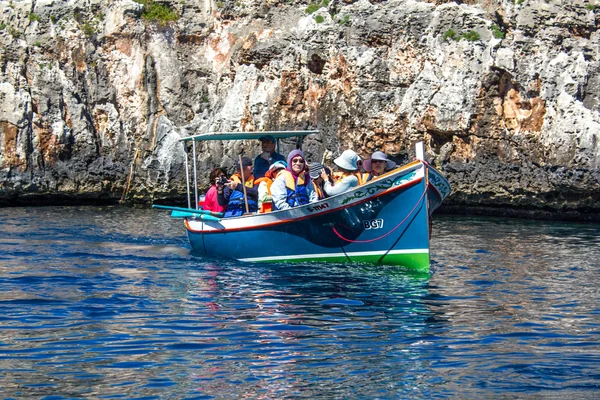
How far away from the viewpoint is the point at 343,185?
1328 cm

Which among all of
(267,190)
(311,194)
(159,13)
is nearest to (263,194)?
(267,190)

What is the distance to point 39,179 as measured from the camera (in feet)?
86.1

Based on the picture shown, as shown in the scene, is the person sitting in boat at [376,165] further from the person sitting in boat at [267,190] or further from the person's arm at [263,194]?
the person's arm at [263,194]

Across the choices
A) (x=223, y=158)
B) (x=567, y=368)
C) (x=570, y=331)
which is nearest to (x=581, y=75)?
(x=223, y=158)

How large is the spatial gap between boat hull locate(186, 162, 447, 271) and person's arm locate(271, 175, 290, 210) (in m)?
0.17

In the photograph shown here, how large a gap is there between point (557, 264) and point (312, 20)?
1377cm

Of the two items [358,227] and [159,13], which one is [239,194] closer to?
[358,227]

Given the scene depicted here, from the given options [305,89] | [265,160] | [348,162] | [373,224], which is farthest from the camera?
[305,89]

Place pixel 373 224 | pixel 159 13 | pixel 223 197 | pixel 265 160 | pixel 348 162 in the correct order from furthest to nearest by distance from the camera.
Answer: pixel 159 13 < pixel 265 160 < pixel 223 197 < pixel 348 162 < pixel 373 224

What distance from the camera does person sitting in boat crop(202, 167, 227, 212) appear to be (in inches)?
592

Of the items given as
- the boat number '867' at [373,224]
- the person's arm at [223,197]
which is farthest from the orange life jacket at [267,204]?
the boat number '867' at [373,224]

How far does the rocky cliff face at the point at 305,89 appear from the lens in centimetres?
2208

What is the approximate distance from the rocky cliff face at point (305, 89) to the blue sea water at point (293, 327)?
7197 mm

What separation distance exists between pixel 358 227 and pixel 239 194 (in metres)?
2.73
